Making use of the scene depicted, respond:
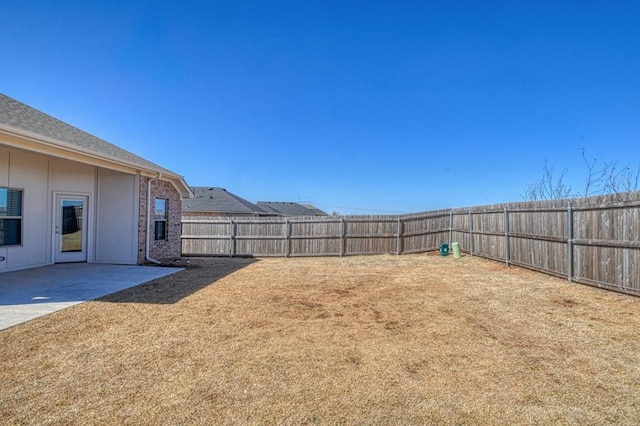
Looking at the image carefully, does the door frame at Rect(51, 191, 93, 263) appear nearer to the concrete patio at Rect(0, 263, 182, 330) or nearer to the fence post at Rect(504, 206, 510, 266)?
the concrete patio at Rect(0, 263, 182, 330)

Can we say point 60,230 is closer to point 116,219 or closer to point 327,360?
point 116,219

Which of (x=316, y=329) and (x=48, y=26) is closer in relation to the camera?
(x=316, y=329)

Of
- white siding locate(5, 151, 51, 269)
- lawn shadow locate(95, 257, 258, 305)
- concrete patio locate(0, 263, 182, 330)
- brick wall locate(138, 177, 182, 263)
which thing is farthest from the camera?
brick wall locate(138, 177, 182, 263)

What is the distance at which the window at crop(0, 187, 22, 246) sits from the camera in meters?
7.98

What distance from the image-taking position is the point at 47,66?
9.19m

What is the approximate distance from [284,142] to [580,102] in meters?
16.0

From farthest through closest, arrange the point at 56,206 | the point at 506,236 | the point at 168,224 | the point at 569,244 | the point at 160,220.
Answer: the point at 168,224 → the point at 160,220 → the point at 506,236 → the point at 56,206 → the point at 569,244

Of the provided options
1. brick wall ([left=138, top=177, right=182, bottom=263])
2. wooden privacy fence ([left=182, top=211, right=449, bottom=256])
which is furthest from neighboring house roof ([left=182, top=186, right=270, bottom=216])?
brick wall ([left=138, top=177, right=182, bottom=263])

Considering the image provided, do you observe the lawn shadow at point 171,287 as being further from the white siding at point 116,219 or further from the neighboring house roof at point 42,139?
the neighboring house roof at point 42,139

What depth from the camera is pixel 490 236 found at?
1098cm

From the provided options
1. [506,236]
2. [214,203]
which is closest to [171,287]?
[506,236]

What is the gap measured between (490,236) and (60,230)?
1360 cm

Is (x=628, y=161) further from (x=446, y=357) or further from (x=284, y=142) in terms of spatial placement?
(x=284, y=142)

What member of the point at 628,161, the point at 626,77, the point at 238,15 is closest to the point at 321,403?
the point at 238,15
